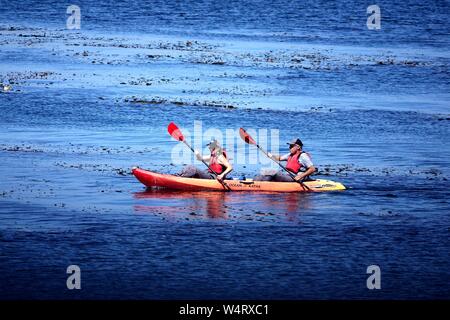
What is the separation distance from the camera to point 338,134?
35406 mm

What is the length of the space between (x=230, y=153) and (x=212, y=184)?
509 cm

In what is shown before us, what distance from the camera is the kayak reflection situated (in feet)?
82.4

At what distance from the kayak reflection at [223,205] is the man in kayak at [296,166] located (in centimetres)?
45

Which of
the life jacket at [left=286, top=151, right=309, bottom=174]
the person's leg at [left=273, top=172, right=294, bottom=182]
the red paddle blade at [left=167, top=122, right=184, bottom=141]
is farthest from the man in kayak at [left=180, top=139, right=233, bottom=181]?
the life jacket at [left=286, top=151, right=309, bottom=174]

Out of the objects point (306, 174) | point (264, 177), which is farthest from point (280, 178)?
point (306, 174)

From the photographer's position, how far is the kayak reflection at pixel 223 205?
989 inches

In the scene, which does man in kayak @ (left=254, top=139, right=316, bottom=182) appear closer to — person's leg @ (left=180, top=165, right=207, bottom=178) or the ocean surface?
the ocean surface

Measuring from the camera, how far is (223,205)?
85.5 feet

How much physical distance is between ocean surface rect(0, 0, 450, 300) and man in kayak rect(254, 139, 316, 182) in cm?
52

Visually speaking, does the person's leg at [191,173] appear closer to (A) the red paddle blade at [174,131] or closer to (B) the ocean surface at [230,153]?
(B) the ocean surface at [230,153]

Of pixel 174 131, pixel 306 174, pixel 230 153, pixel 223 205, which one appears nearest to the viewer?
pixel 223 205

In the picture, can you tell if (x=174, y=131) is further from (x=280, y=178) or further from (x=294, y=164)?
(x=294, y=164)

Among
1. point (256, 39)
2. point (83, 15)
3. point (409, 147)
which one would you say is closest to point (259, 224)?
point (409, 147)

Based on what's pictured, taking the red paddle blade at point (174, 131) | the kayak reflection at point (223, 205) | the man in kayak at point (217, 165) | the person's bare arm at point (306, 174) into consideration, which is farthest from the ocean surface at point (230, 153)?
the red paddle blade at point (174, 131)
